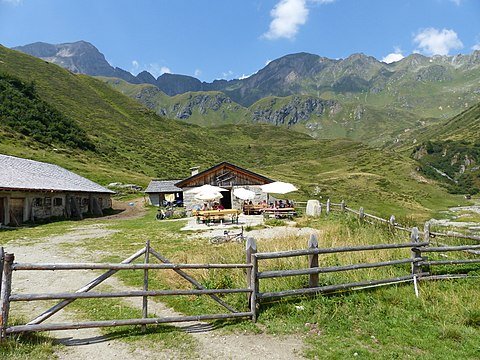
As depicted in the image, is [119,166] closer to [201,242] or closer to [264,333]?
[201,242]

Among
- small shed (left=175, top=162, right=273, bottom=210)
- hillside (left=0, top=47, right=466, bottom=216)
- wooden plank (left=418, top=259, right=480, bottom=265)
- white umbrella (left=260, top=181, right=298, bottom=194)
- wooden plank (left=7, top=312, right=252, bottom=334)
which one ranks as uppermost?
hillside (left=0, top=47, right=466, bottom=216)

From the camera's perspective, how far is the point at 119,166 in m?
70.2

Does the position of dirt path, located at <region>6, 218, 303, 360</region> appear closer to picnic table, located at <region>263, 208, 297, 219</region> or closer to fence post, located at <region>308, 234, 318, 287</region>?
fence post, located at <region>308, 234, 318, 287</region>

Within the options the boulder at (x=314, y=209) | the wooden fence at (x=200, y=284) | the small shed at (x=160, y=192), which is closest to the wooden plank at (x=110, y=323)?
the wooden fence at (x=200, y=284)

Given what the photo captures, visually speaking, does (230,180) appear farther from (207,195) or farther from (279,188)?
(207,195)

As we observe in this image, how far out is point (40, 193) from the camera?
1065 inches

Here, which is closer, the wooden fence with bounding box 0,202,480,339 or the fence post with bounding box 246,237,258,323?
the wooden fence with bounding box 0,202,480,339

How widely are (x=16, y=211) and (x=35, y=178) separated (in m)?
4.39

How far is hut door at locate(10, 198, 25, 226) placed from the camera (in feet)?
78.6

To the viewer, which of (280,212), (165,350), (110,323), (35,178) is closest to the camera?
(165,350)

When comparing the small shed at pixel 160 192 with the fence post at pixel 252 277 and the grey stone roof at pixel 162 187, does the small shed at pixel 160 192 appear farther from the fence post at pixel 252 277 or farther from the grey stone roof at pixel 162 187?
the fence post at pixel 252 277

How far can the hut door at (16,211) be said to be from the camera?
78.6 feet

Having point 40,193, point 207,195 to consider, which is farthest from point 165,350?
point 40,193

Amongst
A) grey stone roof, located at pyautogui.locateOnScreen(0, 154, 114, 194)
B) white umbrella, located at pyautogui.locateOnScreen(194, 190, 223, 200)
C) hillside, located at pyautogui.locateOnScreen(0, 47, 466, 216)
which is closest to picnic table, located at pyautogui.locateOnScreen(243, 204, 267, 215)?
white umbrella, located at pyautogui.locateOnScreen(194, 190, 223, 200)
